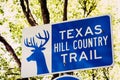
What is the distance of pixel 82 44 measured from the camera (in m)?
3.46

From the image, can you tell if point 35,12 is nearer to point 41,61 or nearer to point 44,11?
point 44,11

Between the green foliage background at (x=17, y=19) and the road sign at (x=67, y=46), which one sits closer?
the road sign at (x=67, y=46)

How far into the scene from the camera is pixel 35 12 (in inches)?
746

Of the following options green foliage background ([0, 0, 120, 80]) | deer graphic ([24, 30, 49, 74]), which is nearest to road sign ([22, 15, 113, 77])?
deer graphic ([24, 30, 49, 74])

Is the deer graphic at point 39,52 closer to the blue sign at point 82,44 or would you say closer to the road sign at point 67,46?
the road sign at point 67,46

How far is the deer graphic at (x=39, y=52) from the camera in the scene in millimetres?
3529

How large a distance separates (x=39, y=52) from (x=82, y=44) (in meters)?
0.48

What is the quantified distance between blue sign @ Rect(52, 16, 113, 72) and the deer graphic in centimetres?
10

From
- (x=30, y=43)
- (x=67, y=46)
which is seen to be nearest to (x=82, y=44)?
(x=67, y=46)

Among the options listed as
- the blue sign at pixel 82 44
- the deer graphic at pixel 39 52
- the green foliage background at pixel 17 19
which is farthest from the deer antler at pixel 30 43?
the green foliage background at pixel 17 19

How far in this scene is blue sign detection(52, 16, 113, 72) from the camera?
332 cm

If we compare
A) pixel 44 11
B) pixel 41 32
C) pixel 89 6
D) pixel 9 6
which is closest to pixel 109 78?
pixel 89 6

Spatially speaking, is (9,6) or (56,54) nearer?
(56,54)

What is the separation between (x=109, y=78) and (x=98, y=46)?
2799 centimetres
